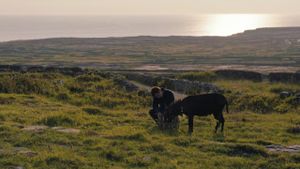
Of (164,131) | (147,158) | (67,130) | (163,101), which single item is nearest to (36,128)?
(67,130)

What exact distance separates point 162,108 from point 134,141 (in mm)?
3136

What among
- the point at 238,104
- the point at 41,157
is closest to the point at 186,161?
the point at 41,157

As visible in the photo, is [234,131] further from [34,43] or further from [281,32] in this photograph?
[281,32]

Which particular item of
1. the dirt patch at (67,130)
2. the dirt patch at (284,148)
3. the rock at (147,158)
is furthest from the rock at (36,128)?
the dirt patch at (284,148)

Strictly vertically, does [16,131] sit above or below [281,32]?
below

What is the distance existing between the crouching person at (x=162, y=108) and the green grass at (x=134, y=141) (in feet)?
1.33

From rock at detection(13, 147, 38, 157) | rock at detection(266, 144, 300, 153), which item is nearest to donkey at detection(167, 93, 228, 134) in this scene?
rock at detection(266, 144, 300, 153)

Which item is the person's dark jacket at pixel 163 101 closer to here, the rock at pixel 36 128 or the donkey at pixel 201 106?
the donkey at pixel 201 106

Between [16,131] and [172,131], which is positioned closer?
[16,131]

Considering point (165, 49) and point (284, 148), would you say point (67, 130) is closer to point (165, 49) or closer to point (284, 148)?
point (284, 148)

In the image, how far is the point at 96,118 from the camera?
19.2 meters

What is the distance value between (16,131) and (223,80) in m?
28.0

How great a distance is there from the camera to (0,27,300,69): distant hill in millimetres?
109375

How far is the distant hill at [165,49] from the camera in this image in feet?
359
